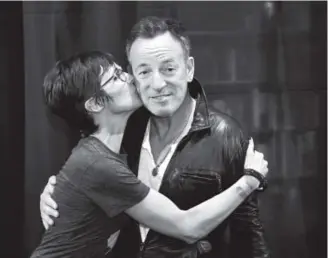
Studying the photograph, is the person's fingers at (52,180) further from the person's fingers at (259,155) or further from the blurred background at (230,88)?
the person's fingers at (259,155)

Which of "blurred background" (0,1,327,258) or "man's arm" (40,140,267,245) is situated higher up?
"blurred background" (0,1,327,258)

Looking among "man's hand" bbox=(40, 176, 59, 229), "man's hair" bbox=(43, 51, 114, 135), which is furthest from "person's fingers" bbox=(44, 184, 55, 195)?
"man's hair" bbox=(43, 51, 114, 135)

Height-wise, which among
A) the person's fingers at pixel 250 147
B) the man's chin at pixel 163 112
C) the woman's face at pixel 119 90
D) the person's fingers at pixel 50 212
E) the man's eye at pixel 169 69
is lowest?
the person's fingers at pixel 50 212

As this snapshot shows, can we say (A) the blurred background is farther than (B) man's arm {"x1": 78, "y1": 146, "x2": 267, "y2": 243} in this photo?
Yes

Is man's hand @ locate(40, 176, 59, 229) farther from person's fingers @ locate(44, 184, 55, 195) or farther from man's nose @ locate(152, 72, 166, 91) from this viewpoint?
man's nose @ locate(152, 72, 166, 91)

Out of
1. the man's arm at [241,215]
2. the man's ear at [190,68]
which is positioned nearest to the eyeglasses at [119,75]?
the man's ear at [190,68]

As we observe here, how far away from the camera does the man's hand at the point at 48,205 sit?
1.08m

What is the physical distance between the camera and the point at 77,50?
1155 millimetres

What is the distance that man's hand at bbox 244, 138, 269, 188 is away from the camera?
1063mm

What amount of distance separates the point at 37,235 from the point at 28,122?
0.27m

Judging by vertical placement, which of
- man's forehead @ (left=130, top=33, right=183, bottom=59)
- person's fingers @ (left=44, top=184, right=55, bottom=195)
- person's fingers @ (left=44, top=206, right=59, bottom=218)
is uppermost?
man's forehead @ (left=130, top=33, right=183, bottom=59)

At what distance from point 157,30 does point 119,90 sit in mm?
156

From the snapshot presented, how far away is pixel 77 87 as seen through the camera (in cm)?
105

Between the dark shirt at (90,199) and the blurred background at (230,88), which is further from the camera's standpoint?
the blurred background at (230,88)
